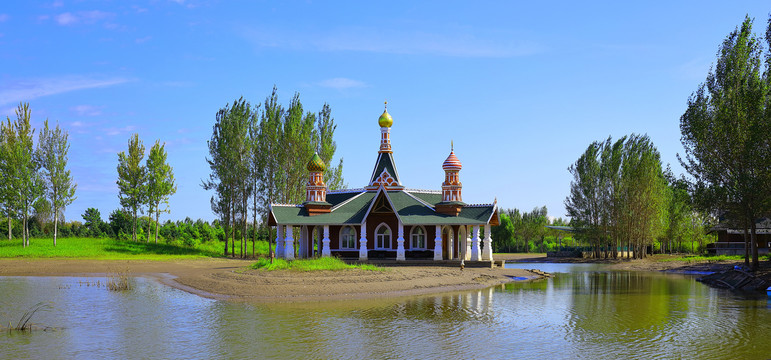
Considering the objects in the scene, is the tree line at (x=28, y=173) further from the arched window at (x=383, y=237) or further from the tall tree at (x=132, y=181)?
the arched window at (x=383, y=237)

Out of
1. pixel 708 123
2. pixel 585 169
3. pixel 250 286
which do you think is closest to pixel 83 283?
pixel 250 286

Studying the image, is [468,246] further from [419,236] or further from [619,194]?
[619,194]

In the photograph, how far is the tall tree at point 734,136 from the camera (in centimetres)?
3116

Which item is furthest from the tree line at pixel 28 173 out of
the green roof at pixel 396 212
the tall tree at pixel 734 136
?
the tall tree at pixel 734 136

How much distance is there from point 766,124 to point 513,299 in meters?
16.5

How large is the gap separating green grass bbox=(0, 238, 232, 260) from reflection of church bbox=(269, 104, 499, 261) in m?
12.2

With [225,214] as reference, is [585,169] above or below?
above

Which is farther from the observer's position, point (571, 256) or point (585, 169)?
point (571, 256)

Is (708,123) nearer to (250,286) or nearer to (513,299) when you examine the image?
(513,299)

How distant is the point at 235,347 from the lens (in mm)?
15250

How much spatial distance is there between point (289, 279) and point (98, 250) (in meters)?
27.3

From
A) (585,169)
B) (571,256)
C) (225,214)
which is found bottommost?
(571,256)

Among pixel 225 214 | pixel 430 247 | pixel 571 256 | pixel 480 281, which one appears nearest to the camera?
pixel 480 281

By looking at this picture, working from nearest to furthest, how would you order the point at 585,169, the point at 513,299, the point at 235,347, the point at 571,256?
the point at 235,347 → the point at 513,299 → the point at 585,169 → the point at 571,256
